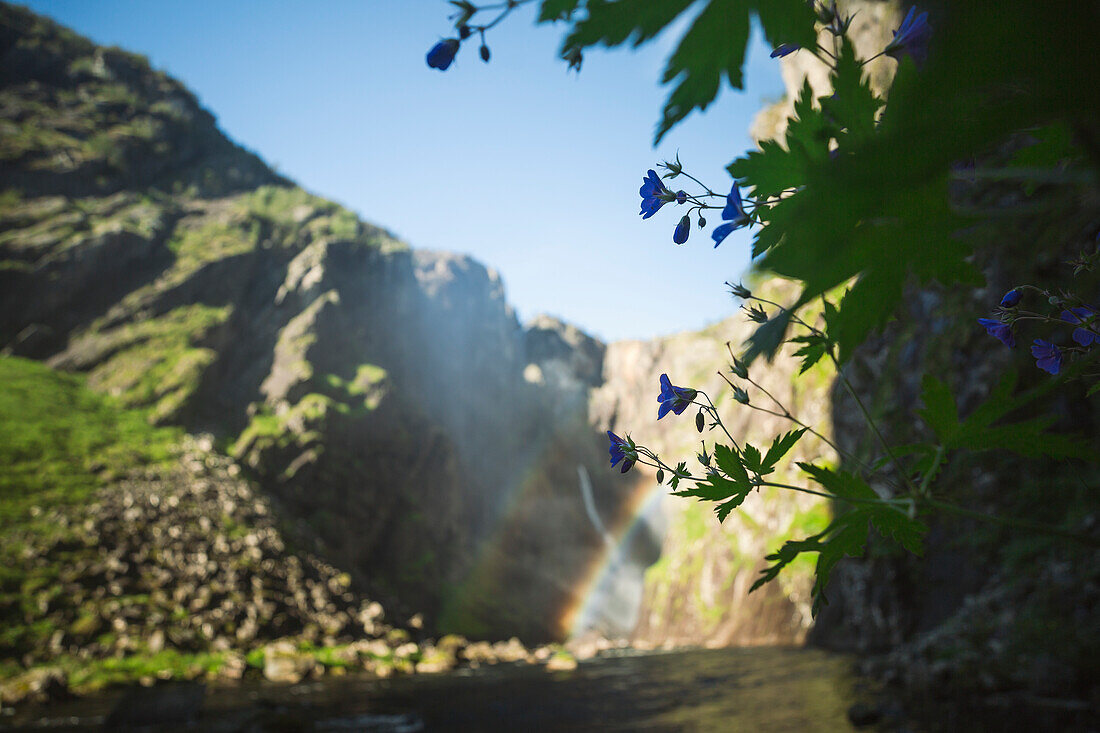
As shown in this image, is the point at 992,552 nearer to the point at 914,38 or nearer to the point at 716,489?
the point at 716,489

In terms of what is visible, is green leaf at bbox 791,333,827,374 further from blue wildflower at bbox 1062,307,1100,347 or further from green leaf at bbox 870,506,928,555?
blue wildflower at bbox 1062,307,1100,347

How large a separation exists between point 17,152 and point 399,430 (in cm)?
2489

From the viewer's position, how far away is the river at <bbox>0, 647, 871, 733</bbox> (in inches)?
363

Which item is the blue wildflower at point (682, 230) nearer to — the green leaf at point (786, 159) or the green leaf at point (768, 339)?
the green leaf at point (786, 159)

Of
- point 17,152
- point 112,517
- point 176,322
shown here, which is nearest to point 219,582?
point 112,517

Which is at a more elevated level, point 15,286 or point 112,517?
point 15,286

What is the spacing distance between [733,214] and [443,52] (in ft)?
2.65

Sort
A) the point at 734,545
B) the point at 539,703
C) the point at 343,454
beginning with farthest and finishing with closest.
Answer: the point at 343,454 < the point at 734,545 < the point at 539,703

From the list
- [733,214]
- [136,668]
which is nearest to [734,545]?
[136,668]

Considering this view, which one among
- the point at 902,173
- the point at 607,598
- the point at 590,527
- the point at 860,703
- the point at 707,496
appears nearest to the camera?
A: the point at 902,173

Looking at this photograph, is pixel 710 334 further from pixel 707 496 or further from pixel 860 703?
pixel 707 496

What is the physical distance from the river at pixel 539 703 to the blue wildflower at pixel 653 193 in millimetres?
8996

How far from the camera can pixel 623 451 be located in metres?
1.52

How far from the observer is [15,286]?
23672 mm
